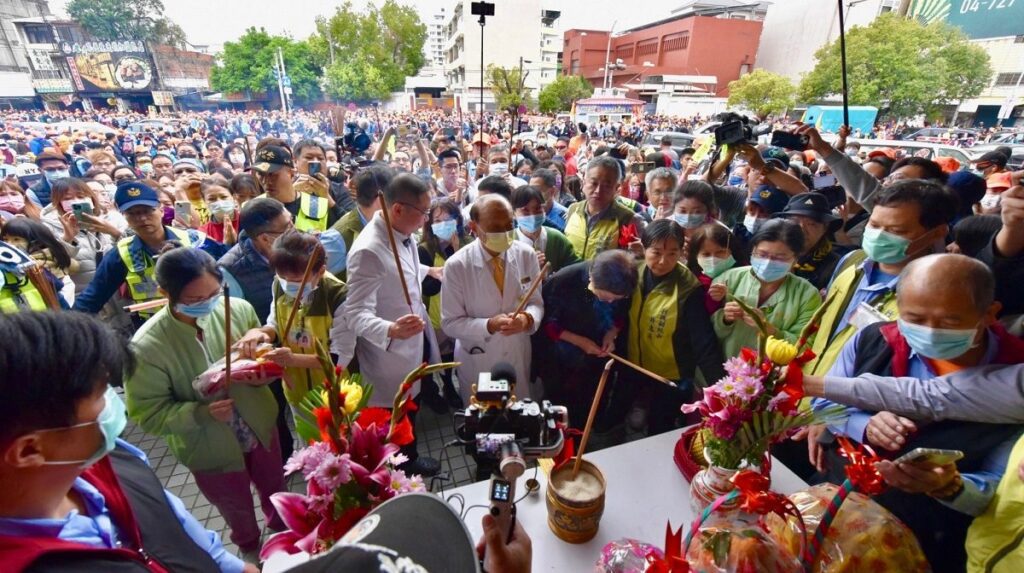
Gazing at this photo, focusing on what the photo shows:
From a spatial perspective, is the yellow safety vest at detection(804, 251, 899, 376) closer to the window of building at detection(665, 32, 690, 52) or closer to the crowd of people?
the crowd of people

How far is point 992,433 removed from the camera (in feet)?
4.56

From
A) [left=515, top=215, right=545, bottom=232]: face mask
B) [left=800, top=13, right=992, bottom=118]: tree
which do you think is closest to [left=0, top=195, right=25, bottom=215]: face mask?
[left=515, top=215, right=545, bottom=232]: face mask

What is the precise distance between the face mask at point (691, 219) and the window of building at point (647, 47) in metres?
53.2

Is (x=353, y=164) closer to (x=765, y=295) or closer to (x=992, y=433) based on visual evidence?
(x=765, y=295)

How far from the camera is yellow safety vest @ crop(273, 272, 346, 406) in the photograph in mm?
2375

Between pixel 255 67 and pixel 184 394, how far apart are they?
40.8 m

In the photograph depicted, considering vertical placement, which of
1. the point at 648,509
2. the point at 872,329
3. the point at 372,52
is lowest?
the point at 648,509

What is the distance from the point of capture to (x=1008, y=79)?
2864cm

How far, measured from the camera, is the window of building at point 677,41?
42906 mm

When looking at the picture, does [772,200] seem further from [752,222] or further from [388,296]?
[388,296]

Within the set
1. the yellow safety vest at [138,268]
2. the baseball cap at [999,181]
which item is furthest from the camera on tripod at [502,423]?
the baseball cap at [999,181]

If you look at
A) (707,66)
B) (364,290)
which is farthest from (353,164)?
(707,66)

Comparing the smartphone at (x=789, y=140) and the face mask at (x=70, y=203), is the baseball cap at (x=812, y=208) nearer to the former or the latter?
the smartphone at (x=789, y=140)

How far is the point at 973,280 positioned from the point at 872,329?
0.43 meters
